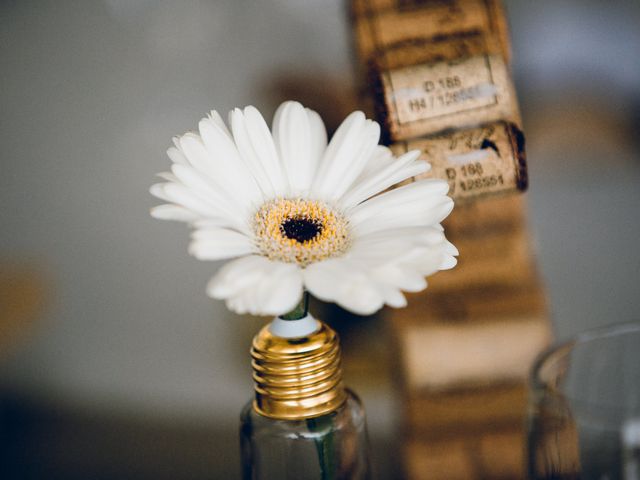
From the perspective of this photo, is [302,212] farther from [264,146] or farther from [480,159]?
[480,159]

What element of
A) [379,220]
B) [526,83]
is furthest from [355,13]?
[379,220]

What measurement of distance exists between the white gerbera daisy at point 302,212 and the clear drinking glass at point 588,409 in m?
0.11

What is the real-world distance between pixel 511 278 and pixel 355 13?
1.09 feet

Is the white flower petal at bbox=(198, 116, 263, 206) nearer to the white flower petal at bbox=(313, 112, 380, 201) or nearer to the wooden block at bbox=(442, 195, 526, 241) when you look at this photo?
the white flower petal at bbox=(313, 112, 380, 201)

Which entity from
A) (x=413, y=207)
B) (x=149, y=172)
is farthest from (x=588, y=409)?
(x=149, y=172)

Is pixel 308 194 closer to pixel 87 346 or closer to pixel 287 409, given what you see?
pixel 287 409

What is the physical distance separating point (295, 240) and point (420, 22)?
1.07 feet

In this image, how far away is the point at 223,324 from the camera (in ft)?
2.45

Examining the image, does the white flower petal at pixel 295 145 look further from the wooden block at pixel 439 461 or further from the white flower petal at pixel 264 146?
the wooden block at pixel 439 461

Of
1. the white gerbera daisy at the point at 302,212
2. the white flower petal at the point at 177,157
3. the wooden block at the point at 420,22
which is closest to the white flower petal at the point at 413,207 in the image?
the white gerbera daisy at the point at 302,212

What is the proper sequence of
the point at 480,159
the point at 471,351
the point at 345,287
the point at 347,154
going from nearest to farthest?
the point at 345,287, the point at 347,154, the point at 480,159, the point at 471,351

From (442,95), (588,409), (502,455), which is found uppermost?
(442,95)

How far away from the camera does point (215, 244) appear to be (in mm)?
344

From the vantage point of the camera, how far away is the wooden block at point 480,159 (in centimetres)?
55
